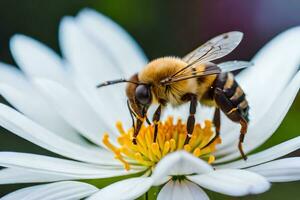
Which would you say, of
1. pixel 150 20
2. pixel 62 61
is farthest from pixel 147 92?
pixel 150 20

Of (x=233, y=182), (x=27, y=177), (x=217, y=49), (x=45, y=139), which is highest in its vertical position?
(x=217, y=49)

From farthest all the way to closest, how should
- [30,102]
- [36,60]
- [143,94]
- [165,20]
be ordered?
[165,20] < [36,60] < [30,102] < [143,94]

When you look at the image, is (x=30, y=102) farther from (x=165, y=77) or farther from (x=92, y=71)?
(x=165, y=77)

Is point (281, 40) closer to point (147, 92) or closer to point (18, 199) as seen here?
point (147, 92)

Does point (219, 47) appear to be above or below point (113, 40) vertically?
below

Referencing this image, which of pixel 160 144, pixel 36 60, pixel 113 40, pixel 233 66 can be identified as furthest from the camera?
pixel 113 40

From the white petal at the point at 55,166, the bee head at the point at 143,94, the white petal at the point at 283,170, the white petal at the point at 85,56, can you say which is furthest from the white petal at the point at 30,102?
the white petal at the point at 283,170

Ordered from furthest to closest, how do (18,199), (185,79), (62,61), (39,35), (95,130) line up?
1. (39,35)
2. (62,61)
3. (95,130)
4. (185,79)
5. (18,199)

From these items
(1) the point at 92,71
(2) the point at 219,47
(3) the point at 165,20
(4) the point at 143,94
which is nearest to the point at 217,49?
(2) the point at 219,47
